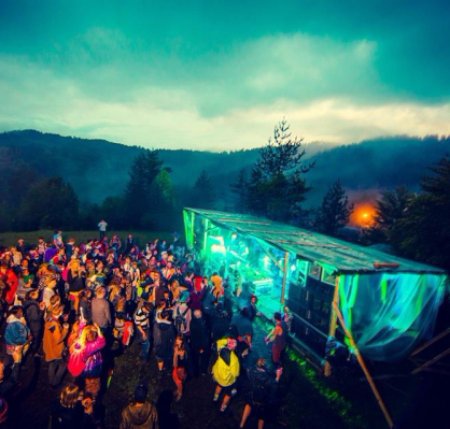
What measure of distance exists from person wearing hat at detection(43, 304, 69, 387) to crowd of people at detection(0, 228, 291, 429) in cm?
2

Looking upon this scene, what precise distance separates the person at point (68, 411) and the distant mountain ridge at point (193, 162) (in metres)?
74.6

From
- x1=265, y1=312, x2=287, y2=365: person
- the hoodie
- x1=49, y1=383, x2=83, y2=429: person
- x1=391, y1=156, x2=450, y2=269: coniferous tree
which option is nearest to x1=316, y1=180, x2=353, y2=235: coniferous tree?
x1=391, y1=156, x2=450, y2=269: coniferous tree

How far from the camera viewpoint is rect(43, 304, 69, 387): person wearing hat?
5.77m

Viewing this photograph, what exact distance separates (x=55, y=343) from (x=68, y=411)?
90.0 inches

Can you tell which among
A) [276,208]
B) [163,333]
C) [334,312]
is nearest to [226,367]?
[163,333]

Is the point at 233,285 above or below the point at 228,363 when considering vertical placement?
below

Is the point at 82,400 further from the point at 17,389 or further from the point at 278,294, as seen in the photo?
the point at 278,294

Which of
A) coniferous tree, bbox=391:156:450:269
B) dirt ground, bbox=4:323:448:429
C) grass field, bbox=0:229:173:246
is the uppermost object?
coniferous tree, bbox=391:156:450:269

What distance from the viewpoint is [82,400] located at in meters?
4.07

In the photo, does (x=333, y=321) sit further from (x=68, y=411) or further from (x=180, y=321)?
(x=68, y=411)

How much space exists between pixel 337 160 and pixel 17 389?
128 metres

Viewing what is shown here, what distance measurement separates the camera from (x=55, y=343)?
577 centimetres

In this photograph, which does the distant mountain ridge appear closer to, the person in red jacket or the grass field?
the grass field

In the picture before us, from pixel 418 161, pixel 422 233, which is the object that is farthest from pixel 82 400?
pixel 418 161
